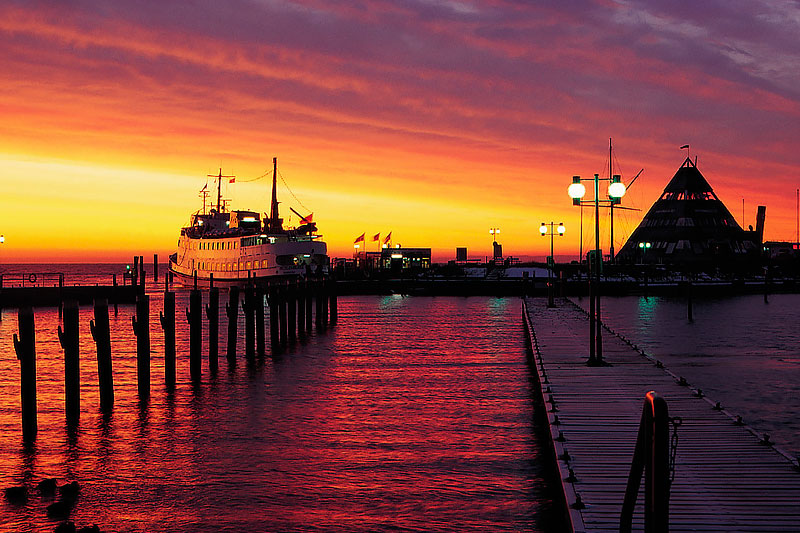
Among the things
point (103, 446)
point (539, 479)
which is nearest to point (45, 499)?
point (103, 446)

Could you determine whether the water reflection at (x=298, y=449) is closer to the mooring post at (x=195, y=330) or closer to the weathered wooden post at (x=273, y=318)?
the mooring post at (x=195, y=330)

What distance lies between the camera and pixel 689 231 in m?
123

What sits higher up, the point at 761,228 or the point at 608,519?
the point at 761,228

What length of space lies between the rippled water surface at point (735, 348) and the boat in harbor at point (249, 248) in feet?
98.0

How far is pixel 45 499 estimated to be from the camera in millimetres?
13797

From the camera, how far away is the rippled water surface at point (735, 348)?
22070 millimetres

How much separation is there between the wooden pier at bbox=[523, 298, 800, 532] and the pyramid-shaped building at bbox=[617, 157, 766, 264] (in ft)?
354

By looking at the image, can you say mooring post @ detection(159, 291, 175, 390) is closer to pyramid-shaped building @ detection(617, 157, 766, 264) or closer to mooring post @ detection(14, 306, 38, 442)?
mooring post @ detection(14, 306, 38, 442)

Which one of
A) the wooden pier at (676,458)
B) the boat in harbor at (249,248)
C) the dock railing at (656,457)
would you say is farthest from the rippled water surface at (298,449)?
the boat in harbor at (249,248)

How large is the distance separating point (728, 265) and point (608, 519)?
119 m

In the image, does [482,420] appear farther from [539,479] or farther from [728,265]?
[728,265]

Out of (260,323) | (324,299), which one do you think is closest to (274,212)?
(324,299)

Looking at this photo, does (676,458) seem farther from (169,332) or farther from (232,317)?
(232,317)

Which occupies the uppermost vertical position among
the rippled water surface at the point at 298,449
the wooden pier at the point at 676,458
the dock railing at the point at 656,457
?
the dock railing at the point at 656,457
